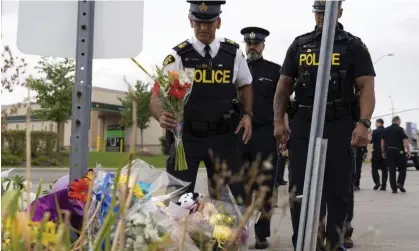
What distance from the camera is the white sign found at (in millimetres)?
2375

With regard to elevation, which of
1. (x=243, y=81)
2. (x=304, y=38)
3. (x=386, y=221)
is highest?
(x=304, y=38)

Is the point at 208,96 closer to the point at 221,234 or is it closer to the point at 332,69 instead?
the point at 332,69

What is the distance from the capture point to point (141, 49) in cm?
229

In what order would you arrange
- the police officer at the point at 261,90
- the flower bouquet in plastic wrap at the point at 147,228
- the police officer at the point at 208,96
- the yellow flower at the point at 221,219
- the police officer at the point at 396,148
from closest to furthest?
1. the flower bouquet in plastic wrap at the point at 147,228
2. the yellow flower at the point at 221,219
3. the police officer at the point at 208,96
4. the police officer at the point at 261,90
5. the police officer at the point at 396,148

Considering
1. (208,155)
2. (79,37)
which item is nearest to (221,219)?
(79,37)

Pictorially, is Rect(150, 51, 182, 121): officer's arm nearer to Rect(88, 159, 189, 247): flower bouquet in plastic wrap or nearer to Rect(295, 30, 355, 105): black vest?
Rect(295, 30, 355, 105): black vest

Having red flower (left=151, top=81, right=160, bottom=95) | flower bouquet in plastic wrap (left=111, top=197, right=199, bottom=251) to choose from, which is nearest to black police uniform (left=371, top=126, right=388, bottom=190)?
red flower (left=151, top=81, right=160, bottom=95)

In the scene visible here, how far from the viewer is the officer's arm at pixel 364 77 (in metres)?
4.13

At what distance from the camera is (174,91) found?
3602mm

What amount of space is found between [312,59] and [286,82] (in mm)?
291

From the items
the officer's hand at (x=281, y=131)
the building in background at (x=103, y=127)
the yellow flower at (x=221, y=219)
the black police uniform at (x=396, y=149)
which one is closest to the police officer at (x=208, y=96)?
the building in background at (x=103, y=127)

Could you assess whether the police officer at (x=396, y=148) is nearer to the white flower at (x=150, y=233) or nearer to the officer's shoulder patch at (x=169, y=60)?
the officer's shoulder patch at (x=169, y=60)

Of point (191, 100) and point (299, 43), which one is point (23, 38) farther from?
point (299, 43)

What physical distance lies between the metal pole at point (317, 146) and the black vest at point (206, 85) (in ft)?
4.53
